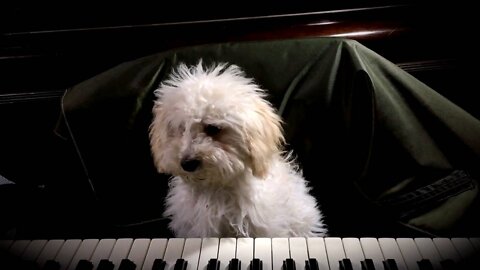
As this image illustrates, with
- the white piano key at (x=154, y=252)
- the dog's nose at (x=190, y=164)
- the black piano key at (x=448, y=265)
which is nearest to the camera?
the black piano key at (x=448, y=265)

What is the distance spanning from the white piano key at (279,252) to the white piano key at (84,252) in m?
0.61

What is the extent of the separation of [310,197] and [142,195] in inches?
31.2

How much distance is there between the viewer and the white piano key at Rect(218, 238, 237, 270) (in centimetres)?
111

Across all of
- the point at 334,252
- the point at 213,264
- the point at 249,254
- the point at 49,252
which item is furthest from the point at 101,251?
the point at 334,252

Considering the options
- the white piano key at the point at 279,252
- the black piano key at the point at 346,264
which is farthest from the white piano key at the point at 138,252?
the black piano key at the point at 346,264

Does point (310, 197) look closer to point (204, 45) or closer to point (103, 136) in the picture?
point (204, 45)

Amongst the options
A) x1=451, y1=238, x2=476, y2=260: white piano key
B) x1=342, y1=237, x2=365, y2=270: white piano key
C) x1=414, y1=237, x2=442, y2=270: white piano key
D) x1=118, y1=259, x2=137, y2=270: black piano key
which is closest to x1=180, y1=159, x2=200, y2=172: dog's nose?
x1=118, y1=259, x2=137, y2=270: black piano key

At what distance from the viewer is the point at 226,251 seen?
1.14m

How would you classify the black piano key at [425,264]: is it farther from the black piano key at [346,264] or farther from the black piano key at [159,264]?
the black piano key at [159,264]

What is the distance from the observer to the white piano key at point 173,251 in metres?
1.13

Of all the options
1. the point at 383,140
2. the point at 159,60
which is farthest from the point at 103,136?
the point at 383,140

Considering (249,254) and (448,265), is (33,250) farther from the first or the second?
(448,265)

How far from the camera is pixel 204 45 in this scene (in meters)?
1.44

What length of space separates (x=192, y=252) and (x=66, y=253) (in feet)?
1.41
